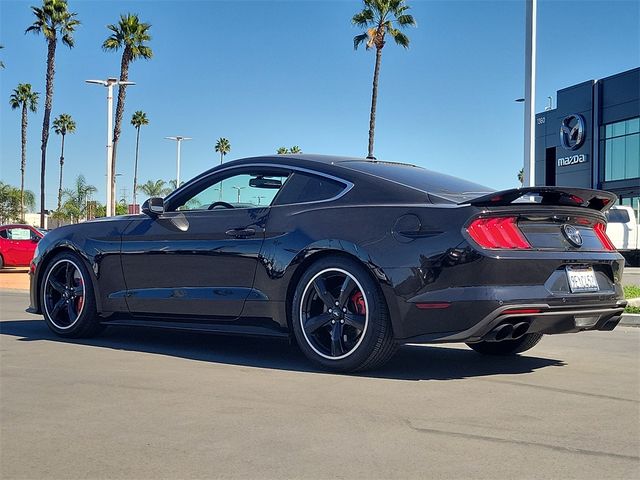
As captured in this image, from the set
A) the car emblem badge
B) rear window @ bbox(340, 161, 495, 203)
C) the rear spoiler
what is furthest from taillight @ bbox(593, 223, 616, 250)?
rear window @ bbox(340, 161, 495, 203)

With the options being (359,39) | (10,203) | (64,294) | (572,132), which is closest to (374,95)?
(359,39)

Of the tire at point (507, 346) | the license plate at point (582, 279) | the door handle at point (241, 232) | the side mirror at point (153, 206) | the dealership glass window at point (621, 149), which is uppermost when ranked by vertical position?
the dealership glass window at point (621, 149)

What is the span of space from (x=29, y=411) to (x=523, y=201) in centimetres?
319

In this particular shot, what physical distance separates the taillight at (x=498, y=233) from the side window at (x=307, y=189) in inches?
42.8

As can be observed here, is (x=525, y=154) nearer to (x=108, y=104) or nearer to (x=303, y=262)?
(x=303, y=262)

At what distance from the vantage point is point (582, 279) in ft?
17.4

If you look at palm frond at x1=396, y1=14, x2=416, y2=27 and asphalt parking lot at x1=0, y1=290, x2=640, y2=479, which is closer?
asphalt parking lot at x1=0, y1=290, x2=640, y2=479

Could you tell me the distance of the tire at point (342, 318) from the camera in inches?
204

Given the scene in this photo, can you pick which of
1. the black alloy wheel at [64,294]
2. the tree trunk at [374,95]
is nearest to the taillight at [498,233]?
the black alloy wheel at [64,294]

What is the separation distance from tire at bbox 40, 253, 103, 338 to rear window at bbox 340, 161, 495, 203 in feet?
8.27

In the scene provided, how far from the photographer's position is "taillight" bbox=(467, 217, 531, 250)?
4949 millimetres

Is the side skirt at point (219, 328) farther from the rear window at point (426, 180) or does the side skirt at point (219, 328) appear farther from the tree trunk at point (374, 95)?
the tree trunk at point (374, 95)

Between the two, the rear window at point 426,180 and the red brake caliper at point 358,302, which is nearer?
the red brake caliper at point 358,302

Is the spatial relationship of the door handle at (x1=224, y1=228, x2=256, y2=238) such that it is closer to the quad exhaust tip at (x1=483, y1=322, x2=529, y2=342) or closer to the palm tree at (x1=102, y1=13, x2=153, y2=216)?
the quad exhaust tip at (x1=483, y1=322, x2=529, y2=342)
